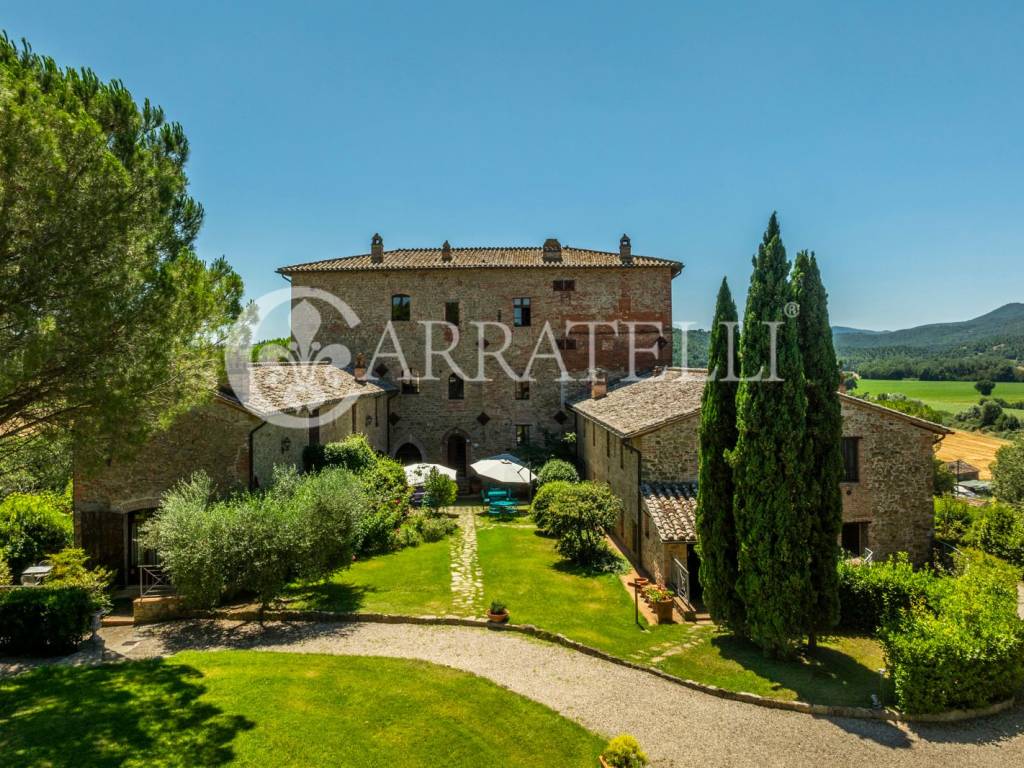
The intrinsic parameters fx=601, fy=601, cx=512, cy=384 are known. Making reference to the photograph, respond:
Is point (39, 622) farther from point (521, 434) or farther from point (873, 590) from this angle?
point (521, 434)

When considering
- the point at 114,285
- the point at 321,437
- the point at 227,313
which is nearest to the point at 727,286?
the point at 227,313

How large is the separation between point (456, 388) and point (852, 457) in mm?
18877

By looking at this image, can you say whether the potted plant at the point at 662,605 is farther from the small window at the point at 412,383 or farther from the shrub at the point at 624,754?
the small window at the point at 412,383

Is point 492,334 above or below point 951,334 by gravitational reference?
below

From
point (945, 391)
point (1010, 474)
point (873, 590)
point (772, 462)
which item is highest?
point (772, 462)

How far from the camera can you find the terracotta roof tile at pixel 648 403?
16984mm

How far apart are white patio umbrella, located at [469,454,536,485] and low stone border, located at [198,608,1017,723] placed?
1099 centimetres

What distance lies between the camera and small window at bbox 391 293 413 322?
30812mm

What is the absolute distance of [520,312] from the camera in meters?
30.8

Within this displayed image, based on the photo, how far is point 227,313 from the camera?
11594 millimetres

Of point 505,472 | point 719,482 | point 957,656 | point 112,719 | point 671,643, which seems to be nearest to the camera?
point 112,719

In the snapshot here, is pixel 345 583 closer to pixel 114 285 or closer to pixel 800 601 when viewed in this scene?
pixel 114 285

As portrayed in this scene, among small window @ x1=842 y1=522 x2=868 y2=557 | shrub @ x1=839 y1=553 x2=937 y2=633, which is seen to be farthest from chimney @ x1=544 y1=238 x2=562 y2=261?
shrub @ x1=839 y1=553 x2=937 y2=633

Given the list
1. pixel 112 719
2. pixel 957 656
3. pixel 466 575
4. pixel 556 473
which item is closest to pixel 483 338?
pixel 556 473
